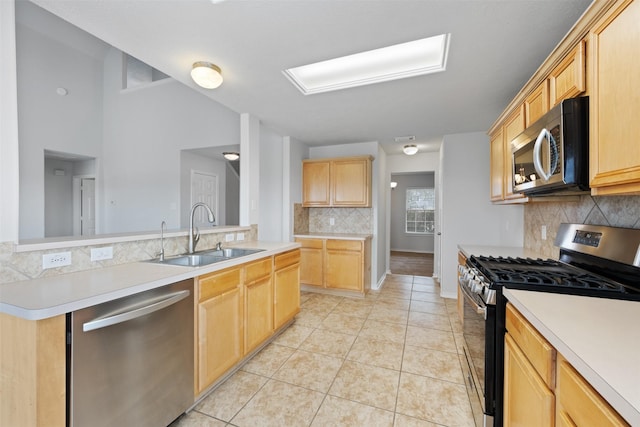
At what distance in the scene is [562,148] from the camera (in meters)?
1.33

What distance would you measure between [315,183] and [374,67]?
7.45 feet

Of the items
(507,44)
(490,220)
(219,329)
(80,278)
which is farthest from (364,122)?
(80,278)

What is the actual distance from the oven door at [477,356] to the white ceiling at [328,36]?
1647mm

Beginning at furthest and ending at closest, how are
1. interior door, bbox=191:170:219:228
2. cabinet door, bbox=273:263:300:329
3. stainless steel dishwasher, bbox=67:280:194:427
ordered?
interior door, bbox=191:170:219:228
cabinet door, bbox=273:263:300:329
stainless steel dishwasher, bbox=67:280:194:427

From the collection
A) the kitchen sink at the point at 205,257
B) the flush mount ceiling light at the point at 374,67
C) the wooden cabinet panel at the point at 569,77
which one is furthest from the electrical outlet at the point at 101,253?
the wooden cabinet panel at the point at 569,77

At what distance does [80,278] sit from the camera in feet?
4.63

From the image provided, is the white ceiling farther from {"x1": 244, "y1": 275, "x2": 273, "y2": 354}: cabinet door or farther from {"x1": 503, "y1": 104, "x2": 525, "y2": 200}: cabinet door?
{"x1": 244, "y1": 275, "x2": 273, "y2": 354}: cabinet door

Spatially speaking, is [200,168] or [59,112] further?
[200,168]

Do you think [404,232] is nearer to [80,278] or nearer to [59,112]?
[80,278]

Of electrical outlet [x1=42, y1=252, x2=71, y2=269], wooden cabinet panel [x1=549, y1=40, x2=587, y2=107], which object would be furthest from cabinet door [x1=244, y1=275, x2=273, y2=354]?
wooden cabinet panel [x1=549, y1=40, x2=587, y2=107]

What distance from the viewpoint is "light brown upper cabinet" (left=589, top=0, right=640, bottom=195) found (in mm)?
971

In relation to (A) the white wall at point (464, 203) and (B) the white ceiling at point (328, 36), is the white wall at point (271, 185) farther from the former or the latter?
(A) the white wall at point (464, 203)

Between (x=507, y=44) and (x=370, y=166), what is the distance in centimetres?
244

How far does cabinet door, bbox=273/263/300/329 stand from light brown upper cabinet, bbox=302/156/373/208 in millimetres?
1636
